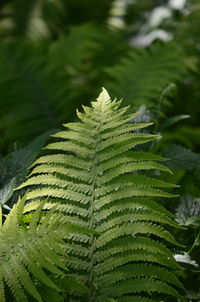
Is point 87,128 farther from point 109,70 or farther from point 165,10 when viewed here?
point 165,10

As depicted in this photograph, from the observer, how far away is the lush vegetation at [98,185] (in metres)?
1.02

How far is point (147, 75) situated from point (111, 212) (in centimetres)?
115

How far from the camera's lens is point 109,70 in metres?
2.19

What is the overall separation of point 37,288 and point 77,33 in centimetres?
220

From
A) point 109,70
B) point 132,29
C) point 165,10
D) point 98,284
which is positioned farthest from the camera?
point 132,29

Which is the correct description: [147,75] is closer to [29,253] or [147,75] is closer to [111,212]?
[111,212]

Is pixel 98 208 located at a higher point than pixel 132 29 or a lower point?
lower

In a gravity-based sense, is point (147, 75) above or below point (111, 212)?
above

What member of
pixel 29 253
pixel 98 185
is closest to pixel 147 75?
pixel 98 185

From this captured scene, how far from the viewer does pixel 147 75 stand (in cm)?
214

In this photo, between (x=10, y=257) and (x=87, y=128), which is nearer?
(x=10, y=257)

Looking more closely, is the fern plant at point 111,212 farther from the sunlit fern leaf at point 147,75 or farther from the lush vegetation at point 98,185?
the sunlit fern leaf at point 147,75

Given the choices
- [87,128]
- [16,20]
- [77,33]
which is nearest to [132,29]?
[77,33]

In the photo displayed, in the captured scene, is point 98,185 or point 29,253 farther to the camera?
point 98,185
